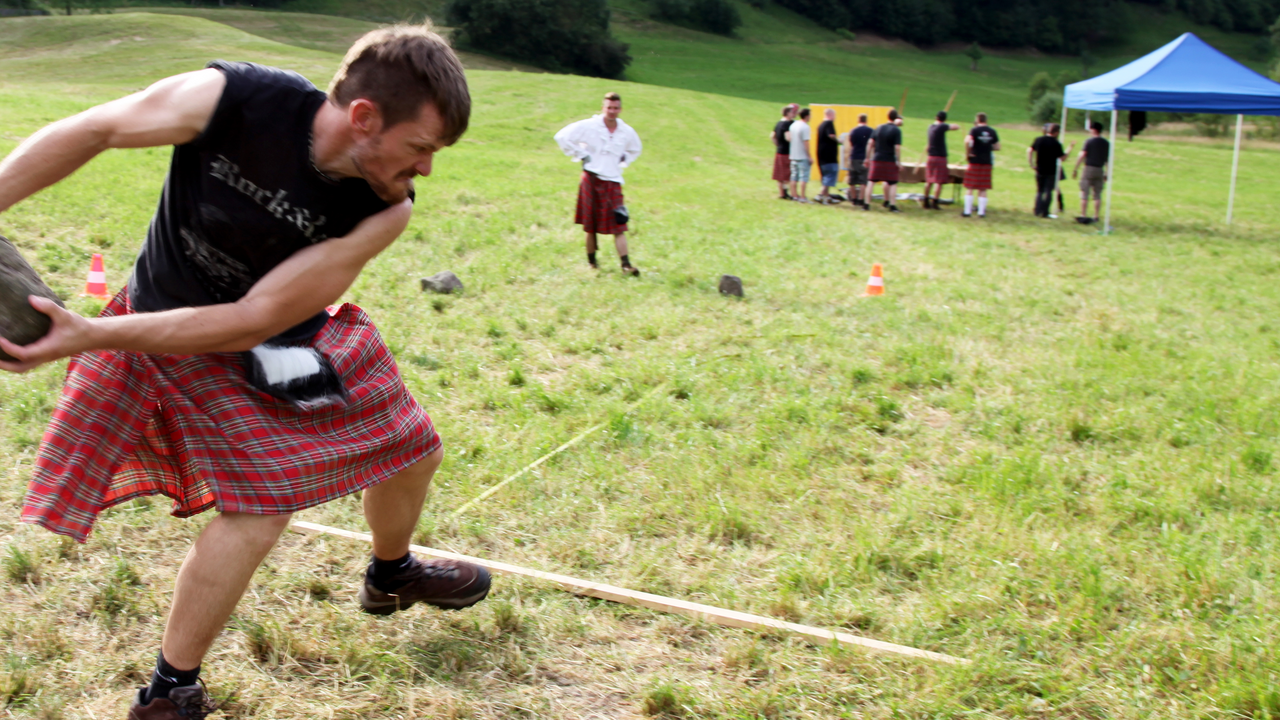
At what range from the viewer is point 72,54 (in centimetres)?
2883

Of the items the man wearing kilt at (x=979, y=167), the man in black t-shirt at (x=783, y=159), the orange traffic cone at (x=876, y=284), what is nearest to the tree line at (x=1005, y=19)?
the man in black t-shirt at (x=783, y=159)

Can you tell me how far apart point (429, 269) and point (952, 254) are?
6.14 meters

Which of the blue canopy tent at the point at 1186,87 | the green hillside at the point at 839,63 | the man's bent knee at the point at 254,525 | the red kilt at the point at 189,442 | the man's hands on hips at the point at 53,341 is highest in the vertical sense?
the green hillside at the point at 839,63

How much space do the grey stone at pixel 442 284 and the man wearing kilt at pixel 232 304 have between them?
15.4ft

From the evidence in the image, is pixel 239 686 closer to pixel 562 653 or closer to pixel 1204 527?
pixel 562 653

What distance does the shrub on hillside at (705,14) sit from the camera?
66.2 m

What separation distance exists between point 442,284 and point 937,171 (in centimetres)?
1104

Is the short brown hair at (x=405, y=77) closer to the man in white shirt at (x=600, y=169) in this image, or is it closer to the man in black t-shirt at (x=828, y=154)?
the man in white shirt at (x=600, y=169)

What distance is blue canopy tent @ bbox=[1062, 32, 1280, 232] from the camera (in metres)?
12.9

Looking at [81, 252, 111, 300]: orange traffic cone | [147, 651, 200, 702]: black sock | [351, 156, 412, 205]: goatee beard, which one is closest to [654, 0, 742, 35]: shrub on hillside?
[81, 252, 111, 300]: orange traffic cone

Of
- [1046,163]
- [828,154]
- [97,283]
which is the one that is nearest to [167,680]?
[97,283]

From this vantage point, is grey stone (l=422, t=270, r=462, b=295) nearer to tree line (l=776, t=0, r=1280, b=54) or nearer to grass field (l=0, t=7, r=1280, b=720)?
grass field (l=0, t=7, r=1280, b=720)

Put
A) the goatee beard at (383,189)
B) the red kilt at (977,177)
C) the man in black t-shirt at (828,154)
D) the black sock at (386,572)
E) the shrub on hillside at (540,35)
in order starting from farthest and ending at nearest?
the shrub on hillside at (540,35) < the man in black t-shirt at (828,154) < the red kilt at (977,177) < the black sock at (386,572) < the goatee beard at (383,189)

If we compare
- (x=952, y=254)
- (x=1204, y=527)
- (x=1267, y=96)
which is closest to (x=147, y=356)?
(x=1204, y=527)
